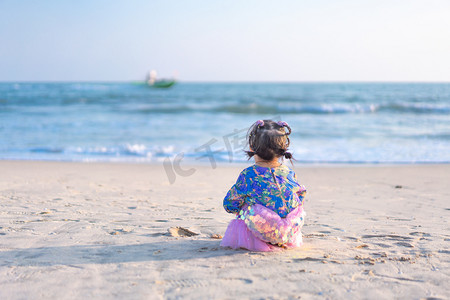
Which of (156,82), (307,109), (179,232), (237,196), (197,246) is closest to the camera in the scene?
(237,196)

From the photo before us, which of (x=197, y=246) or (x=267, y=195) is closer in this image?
(x=267, y=195)

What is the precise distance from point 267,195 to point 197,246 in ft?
2.20

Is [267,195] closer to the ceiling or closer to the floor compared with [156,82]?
closer to the floor

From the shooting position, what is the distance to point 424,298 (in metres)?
2.18

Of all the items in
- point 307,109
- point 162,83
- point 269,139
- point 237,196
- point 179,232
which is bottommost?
point 179,232

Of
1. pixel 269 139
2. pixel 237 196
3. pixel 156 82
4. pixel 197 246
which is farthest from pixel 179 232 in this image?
pixel 156 82

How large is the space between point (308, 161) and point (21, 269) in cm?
659

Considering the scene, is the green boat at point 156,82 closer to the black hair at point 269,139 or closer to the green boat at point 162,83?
the green boat at point 162,83

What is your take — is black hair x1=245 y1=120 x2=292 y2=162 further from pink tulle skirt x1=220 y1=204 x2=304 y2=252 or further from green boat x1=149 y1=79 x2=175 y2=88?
green boat x1=149 y1=79 x2=175 y2=88

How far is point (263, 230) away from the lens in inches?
111

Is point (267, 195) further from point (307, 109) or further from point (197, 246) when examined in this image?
point (307, 109)

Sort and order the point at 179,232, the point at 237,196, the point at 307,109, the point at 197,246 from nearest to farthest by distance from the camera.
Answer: the point at 237,196 < the point at 197,246 < the point at 179,232 < the point at 307,109

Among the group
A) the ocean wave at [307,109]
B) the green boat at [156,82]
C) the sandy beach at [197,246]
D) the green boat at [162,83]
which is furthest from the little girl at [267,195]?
the green boat at [162,83]

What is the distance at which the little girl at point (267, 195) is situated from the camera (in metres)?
2.79
